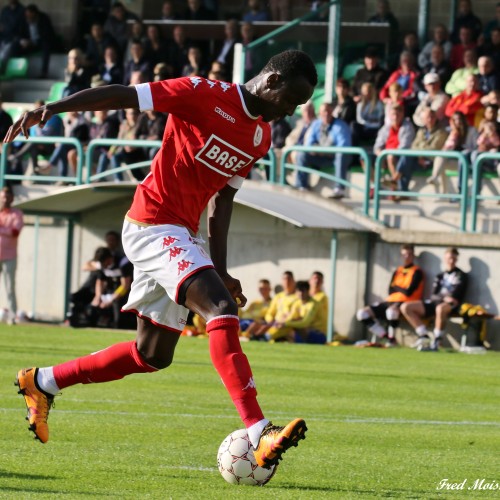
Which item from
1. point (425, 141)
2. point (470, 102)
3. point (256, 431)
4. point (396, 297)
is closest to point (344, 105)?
point (425, 141)

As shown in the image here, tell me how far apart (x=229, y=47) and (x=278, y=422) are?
651 inches

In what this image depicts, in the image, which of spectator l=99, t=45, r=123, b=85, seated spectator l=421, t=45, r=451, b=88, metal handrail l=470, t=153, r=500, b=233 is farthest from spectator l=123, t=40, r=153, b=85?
metal handrail l=470, t=153, r=500, b=233

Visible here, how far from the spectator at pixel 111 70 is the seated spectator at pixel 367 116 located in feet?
18.7

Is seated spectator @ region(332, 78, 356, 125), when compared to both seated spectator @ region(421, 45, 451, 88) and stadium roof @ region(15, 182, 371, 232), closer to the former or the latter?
seated spectator @ region(421, 45, 451, 88)

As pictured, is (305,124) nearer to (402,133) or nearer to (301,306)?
(402,133)

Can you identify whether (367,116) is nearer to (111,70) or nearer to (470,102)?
(470,102)

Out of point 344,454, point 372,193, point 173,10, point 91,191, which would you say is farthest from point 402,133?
point 344,454

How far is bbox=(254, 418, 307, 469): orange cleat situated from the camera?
652 centimetres

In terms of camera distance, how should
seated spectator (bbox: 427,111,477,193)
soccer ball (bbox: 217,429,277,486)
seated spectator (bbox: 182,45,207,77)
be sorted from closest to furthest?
soccer ball (bbox: 217,429,277,486) → seated spectator (bbox: 427,111,477,193) → seated spectator (bbox: 182,45,207,77)

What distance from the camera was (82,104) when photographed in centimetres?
712

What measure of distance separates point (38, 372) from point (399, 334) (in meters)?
13.5

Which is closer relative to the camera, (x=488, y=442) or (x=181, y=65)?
(x=488, y=442)

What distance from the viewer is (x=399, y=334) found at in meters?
21.1

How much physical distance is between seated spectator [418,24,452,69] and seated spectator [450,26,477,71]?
103 mm
